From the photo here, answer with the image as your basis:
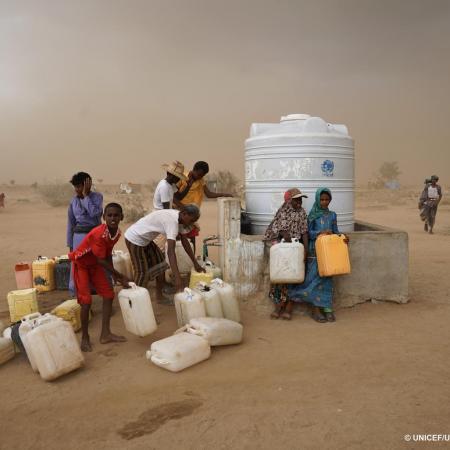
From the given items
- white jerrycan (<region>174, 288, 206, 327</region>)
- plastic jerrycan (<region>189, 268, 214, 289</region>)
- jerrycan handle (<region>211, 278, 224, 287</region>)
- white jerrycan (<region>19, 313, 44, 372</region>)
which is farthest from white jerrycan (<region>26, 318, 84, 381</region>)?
plastic jerrycan (<region>189, 268, 214, 289</region>)

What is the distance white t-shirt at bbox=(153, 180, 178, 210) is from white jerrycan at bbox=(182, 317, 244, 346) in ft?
6.92

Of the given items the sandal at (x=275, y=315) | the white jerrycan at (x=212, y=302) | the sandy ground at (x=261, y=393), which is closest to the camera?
the sandy ground at (x=261, y=393)

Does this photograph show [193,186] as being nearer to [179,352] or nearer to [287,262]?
[287,262]

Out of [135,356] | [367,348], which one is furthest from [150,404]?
[367,348]

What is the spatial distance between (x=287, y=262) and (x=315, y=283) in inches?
15.9

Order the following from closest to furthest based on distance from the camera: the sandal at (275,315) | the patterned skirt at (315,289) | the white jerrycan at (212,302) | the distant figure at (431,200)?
the white jerrycan at (212,302) < the patterned skirt at (315,289) < the sandal at (275,315) < the distant figure at (431,200)

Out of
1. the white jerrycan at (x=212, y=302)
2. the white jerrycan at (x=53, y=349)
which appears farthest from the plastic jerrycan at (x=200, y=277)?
the white jerrycan at (x=53, y=349)

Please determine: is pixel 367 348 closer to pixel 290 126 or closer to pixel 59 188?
pixel 290 126

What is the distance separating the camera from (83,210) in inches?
203

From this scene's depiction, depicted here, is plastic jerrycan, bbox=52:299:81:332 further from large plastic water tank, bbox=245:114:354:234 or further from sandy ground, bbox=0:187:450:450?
large plastic water tank, bbox=245:114:354:234

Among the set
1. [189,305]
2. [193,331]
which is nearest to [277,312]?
[189,305]

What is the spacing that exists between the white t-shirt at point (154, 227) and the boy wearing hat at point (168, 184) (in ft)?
2.90

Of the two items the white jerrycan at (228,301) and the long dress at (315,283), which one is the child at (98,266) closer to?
the white jerrycan at (228,301)

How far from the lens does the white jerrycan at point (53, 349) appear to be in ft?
10.9
